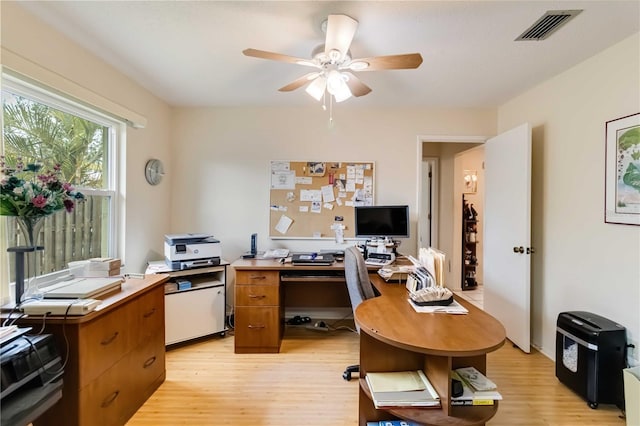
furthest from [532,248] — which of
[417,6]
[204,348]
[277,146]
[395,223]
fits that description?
[204,348]

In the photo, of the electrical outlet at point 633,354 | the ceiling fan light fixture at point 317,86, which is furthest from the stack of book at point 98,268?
the electrical outlet at point 633,354

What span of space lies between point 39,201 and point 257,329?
1.80 metres

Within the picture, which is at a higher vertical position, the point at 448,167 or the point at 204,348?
the point at 448,167

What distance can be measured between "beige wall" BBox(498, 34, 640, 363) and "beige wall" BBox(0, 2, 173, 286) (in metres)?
3.69

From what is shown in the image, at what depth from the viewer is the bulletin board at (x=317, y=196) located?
10.6 feet

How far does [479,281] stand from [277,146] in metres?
4.06

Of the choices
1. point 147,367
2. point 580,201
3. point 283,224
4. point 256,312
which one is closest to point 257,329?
point 256,312

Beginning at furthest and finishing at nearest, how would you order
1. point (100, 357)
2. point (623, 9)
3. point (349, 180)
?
1. point (349, 180)
2. point (623, 9)
3. point (100, 357)

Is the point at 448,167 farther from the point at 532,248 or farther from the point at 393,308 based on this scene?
the point at 393,308

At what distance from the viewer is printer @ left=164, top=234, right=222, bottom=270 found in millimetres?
2553

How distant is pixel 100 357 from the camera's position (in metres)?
1.50

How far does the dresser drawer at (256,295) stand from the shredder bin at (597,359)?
2.26 metres

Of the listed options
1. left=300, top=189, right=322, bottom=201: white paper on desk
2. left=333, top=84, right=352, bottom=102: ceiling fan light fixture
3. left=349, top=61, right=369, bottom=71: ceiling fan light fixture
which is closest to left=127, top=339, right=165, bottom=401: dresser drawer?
left=300, top=189, right=322, bottom=201: white paper on desk

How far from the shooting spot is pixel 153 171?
113 inches
